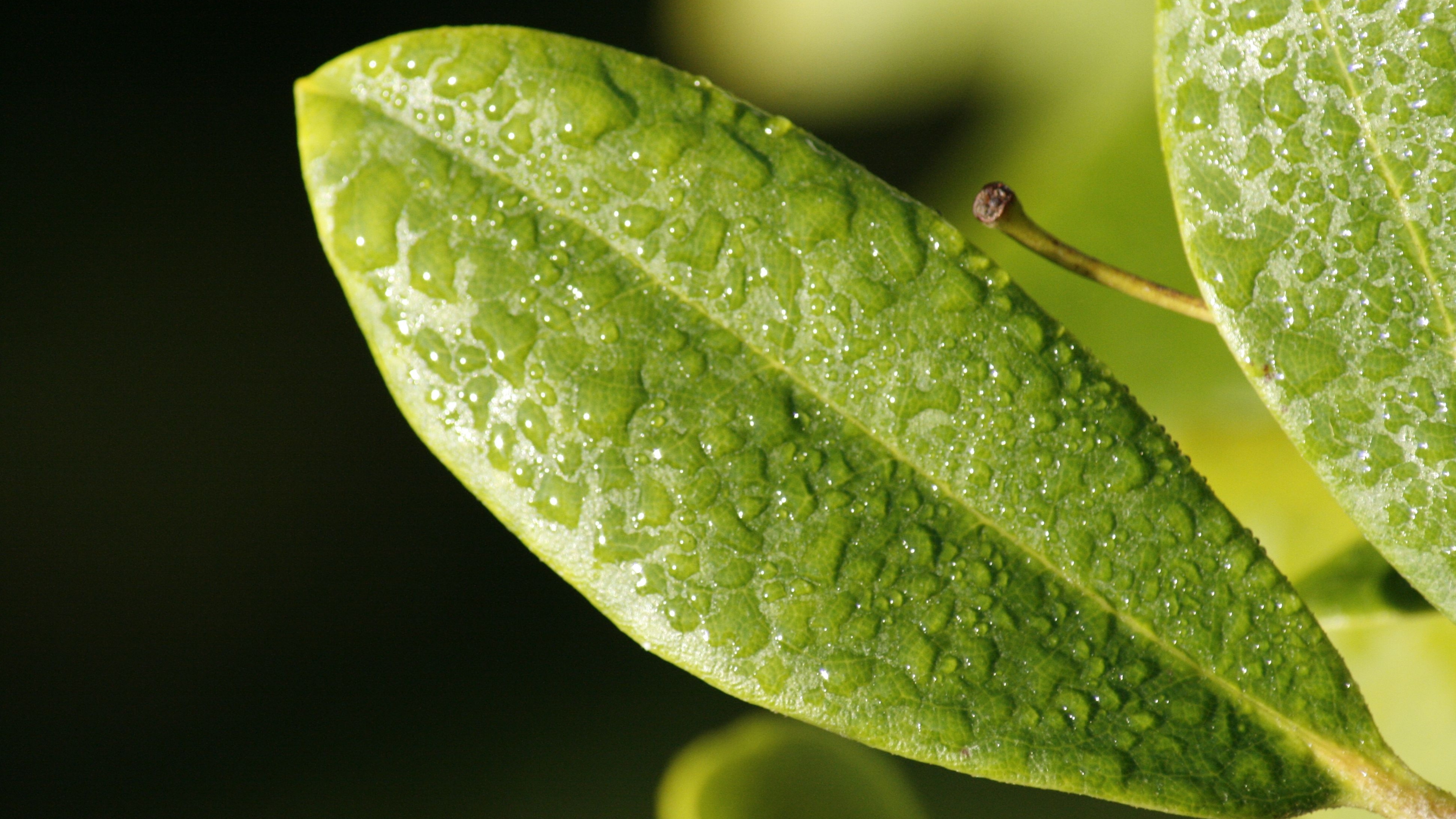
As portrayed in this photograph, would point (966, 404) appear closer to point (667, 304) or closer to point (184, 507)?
point (667, 304)

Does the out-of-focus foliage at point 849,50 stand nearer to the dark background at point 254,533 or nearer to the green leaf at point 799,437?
the dark background at point 254,533

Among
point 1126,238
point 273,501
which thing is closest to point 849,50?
point 1126,238

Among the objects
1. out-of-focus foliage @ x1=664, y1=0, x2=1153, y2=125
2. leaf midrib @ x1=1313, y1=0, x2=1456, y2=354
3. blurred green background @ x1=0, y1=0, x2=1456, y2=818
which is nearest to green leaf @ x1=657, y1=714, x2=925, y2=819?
blurred green background @ x1=0, y1=0, x2=1456, y2=818

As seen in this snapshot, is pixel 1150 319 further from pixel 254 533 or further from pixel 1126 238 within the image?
pixel 254 533

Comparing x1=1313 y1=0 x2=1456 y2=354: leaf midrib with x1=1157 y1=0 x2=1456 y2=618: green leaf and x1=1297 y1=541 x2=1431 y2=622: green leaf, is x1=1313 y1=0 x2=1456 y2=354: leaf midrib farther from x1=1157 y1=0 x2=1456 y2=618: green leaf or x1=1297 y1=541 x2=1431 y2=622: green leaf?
x1=1297 y1=541 x2=1431 y2=622: green leaf

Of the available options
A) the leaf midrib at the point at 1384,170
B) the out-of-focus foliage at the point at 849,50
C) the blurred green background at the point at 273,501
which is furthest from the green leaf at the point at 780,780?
the out-of-focus foliage at the point at 849,50

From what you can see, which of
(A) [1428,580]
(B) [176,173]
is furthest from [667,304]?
(B) [176,173]
